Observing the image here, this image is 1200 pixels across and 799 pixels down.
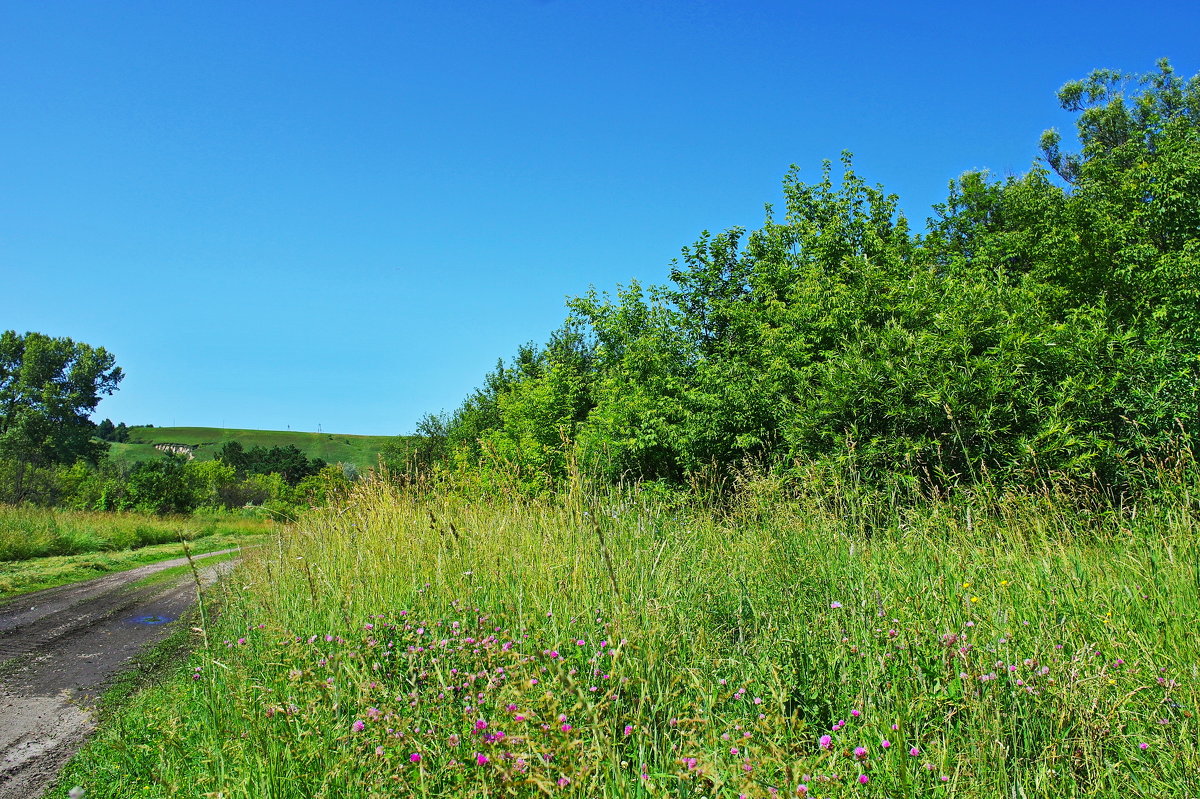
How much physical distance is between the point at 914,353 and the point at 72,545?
859 inches

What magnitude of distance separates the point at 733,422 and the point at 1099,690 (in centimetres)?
933

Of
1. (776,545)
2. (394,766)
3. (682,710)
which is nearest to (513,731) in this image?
(394,766)

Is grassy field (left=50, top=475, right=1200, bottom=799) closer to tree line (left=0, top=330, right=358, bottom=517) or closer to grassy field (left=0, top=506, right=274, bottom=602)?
grassy field (left=0, top=506, right=274, bottom=602)

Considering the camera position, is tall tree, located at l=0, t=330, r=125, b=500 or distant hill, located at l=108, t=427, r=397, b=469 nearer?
tall tree, located at l=0, t=330, r=125, b=500

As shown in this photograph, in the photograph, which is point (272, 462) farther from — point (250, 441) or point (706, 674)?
point (706, 674)

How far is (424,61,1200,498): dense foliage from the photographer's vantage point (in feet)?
24.0

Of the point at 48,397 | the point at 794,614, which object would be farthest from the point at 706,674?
the point at 48,397

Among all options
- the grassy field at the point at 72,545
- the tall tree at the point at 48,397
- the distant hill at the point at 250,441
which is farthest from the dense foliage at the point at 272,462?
the grassy field at the point at 72,545

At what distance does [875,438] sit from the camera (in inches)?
315

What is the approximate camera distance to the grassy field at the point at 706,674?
7.25 ft

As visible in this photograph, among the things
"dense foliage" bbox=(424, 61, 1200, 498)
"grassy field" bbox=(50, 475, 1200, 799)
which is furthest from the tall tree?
"grassy field" bbox=(50, 475, 1200, 799)

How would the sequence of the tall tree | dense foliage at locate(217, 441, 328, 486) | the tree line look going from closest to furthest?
the tree line < the tall tree < dense foliage at locate(217, 441, 328, 486)

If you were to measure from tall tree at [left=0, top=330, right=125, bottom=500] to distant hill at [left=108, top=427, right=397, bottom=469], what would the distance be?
38.7m

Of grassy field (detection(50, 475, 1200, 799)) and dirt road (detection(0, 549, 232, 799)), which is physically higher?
grassy field (detection(50, 475, 1200, 799))
